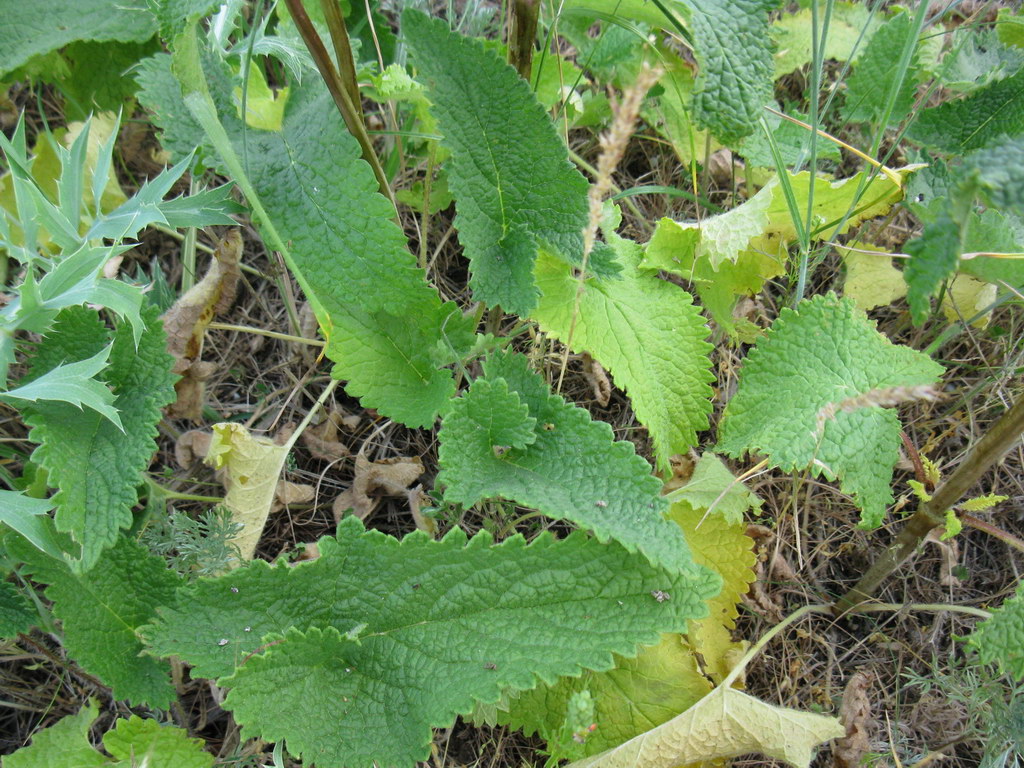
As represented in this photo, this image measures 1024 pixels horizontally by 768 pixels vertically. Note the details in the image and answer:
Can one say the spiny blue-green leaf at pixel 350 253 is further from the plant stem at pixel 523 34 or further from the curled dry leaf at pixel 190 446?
the curled dry leaf at pixel 190 446

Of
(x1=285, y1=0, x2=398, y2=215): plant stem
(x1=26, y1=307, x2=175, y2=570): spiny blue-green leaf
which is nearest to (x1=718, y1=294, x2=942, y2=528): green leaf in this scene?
(x1=285, y1=0, x2=398, y2=215): plant stem

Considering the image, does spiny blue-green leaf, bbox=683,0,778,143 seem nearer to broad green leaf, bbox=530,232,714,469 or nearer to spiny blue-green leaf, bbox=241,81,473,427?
broad green leaf, bbox=530,232,714,469

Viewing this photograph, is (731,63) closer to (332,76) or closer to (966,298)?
(332,76)

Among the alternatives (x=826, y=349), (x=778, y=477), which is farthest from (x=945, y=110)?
(x=778, y=477)

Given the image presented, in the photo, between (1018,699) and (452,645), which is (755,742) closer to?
(1018,699)

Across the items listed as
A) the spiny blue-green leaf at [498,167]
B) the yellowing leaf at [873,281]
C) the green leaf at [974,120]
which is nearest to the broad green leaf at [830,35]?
the green leaf at [974,120]
